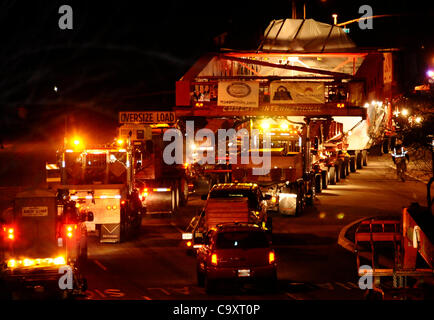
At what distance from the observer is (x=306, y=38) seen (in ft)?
94.1

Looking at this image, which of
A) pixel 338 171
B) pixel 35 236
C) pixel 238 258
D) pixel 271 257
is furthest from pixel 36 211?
pixel 338 171

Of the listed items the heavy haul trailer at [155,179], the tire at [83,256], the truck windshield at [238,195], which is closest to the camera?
the tire at [83,256]

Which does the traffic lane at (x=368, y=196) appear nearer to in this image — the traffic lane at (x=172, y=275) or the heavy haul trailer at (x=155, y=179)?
the heavy haul trailer at (x=155, y=179)

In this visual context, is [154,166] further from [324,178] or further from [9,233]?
[9,233]

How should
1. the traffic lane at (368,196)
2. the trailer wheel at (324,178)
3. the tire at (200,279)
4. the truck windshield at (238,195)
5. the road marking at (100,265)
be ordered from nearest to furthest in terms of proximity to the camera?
the tire at (200,279) → the road marking at (100,265) → the truck windshield at (238,195) → the traffic lane at (368,196) → the trailer wheel at (324,178)

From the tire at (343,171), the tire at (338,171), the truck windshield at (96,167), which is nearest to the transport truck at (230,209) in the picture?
the truck windshield at (96,167)

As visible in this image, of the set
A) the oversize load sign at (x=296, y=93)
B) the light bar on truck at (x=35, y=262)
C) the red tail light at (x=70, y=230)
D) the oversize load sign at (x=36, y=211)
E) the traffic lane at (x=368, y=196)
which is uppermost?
the oversize load sign at (x=296, y=93)

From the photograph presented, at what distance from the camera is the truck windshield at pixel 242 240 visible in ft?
47.4

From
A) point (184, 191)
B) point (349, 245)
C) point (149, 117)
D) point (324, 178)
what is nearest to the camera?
point (349, 245)

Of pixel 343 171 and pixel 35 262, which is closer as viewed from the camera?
pixel 35 262

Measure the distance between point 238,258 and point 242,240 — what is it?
1.66ft

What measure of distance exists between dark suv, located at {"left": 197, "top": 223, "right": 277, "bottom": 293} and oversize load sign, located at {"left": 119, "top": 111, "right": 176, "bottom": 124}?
14692mm

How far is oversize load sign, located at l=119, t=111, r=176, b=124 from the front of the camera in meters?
29.0
